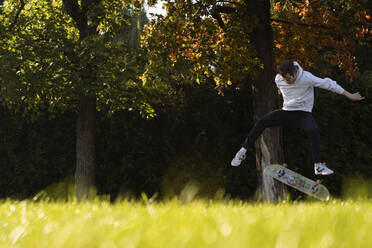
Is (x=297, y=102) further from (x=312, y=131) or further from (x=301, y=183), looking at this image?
(x=301, y=183)

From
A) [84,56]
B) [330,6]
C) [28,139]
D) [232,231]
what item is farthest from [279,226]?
[28,139]

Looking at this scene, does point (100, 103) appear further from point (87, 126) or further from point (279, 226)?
point (279, 226)

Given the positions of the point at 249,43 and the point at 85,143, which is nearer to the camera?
the point at 249,43

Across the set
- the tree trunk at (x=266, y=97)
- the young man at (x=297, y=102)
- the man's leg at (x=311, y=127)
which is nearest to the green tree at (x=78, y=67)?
the tree trunk at (x=266, y=97)

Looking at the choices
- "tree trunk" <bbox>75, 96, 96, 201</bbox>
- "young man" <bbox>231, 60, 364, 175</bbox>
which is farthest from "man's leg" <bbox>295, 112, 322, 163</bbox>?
"tree trunk" <bbox>75, 96, 96, 201</bbox>

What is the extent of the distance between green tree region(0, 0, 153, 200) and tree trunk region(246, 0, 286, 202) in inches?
124

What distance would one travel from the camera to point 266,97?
30.1 ft

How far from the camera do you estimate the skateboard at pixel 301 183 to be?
741 centimetres

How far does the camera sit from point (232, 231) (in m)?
1.62

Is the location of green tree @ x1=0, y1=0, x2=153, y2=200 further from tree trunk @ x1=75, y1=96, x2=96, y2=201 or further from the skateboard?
the skateboard

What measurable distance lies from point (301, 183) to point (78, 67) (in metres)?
6.09

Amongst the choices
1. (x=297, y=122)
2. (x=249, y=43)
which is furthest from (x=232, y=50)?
(x=297, y=122)

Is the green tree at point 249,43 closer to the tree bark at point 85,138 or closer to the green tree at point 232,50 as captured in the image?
the green tree at point 232,50

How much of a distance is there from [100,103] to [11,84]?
3.08 meters
